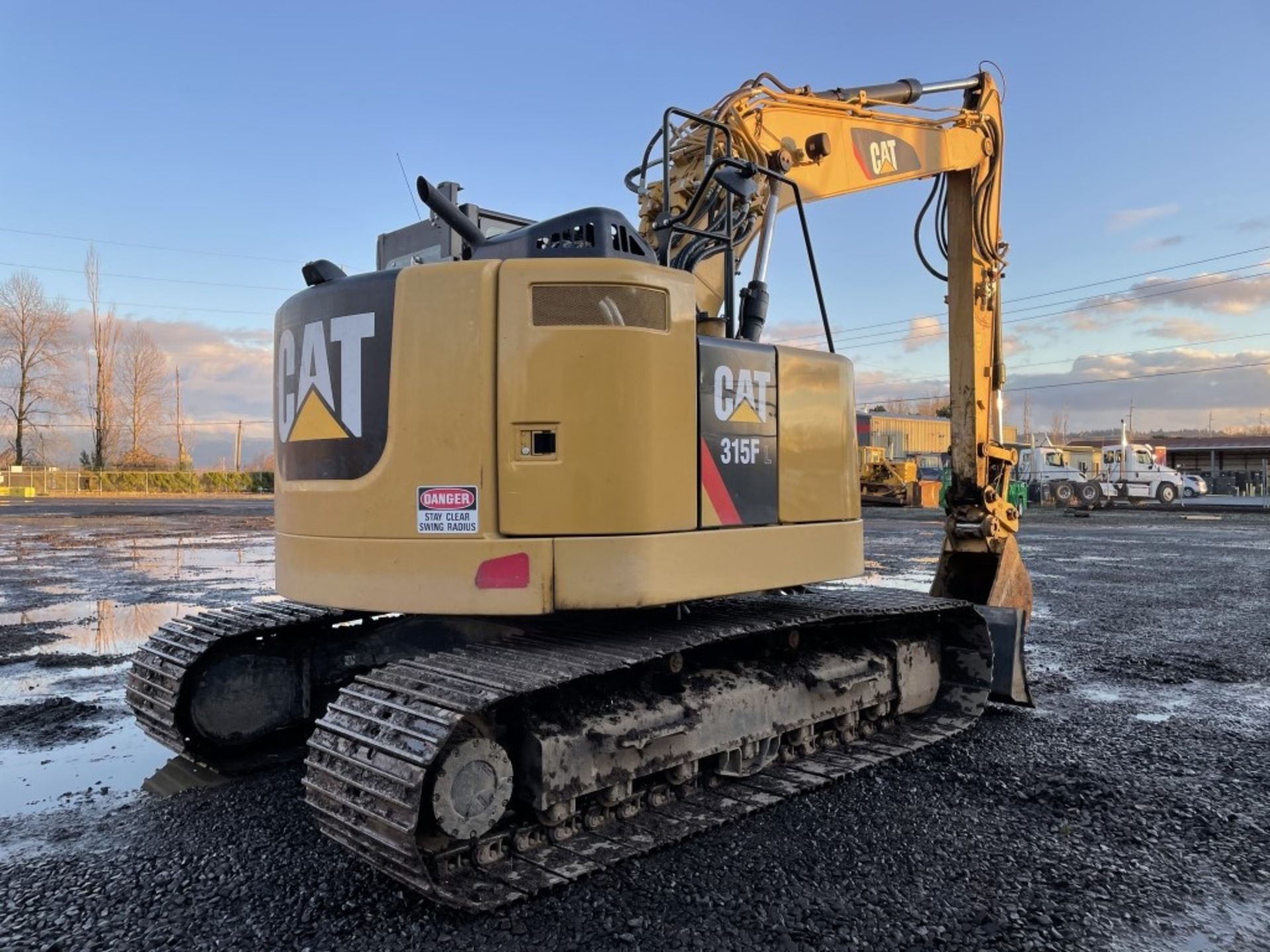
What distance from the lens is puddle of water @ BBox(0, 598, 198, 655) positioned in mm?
8055

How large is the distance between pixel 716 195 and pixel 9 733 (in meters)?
5.20

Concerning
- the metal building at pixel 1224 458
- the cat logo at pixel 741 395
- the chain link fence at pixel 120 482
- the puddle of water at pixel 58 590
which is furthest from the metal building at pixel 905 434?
the cat logo at pixel 741 395

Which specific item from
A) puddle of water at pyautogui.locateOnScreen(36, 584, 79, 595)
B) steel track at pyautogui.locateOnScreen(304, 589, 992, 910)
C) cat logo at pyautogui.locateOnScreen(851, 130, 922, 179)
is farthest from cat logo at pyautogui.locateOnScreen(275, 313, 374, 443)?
puddle of water at pyautogui.locateOnScreen(36, 584, 79, 595)

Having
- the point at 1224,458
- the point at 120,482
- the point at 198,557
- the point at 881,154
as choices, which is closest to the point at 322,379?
the point at 881,154

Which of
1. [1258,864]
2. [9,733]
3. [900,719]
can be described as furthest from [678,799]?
[9,733]

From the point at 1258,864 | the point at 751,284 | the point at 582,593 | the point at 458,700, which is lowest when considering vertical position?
the point at 1258,864

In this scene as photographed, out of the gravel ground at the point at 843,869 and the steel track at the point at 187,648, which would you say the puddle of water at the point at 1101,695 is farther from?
the steel track at the point at 187,648

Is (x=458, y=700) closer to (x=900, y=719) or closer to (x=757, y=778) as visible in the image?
(x=757, y=778)

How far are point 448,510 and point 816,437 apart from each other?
2.07 m

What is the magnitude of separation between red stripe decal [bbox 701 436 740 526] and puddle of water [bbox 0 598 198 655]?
591cm

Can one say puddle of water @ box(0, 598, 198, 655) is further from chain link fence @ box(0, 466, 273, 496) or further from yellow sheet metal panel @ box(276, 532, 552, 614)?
chain link fence @ box(0, 466, 273, 496)

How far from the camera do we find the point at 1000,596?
23.2 ft

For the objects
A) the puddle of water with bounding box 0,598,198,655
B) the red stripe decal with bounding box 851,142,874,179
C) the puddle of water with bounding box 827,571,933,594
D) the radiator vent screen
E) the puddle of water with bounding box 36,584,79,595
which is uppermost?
the red stripe decal with bounding box 851,142,874,179

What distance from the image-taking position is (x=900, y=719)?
5.79 metres
